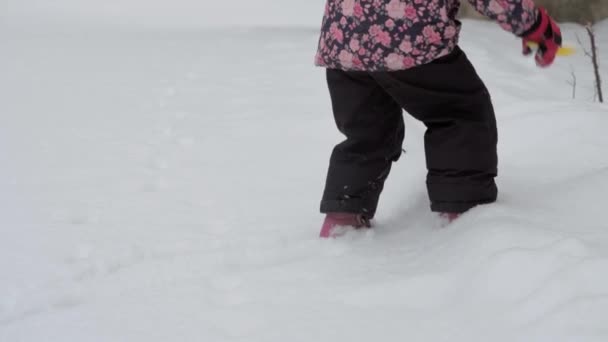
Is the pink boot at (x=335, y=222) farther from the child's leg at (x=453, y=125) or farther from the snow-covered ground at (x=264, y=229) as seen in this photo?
the child's leg at (x=453, y=125)

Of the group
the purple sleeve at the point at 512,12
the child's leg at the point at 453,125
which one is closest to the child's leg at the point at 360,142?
the child's leg at the point at 453,125

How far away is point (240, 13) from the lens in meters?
8.04

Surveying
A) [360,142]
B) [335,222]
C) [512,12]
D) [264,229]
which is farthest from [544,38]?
[264,229]

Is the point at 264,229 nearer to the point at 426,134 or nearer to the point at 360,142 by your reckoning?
the point at 360,142

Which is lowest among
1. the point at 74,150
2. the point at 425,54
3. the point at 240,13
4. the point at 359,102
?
the point at 240,13

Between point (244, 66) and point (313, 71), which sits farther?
point (244, 66)

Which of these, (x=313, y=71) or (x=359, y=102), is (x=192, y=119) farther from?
(x=359, y=102)

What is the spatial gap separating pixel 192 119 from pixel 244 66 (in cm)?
118

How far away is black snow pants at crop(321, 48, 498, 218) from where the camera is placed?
1987 mm

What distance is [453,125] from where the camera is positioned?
80.7 inches

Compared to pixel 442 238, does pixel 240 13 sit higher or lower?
lower

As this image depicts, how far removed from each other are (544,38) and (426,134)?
423mm

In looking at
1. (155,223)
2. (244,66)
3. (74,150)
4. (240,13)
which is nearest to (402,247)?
(155,223)

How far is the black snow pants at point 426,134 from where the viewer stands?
1.99 meters
